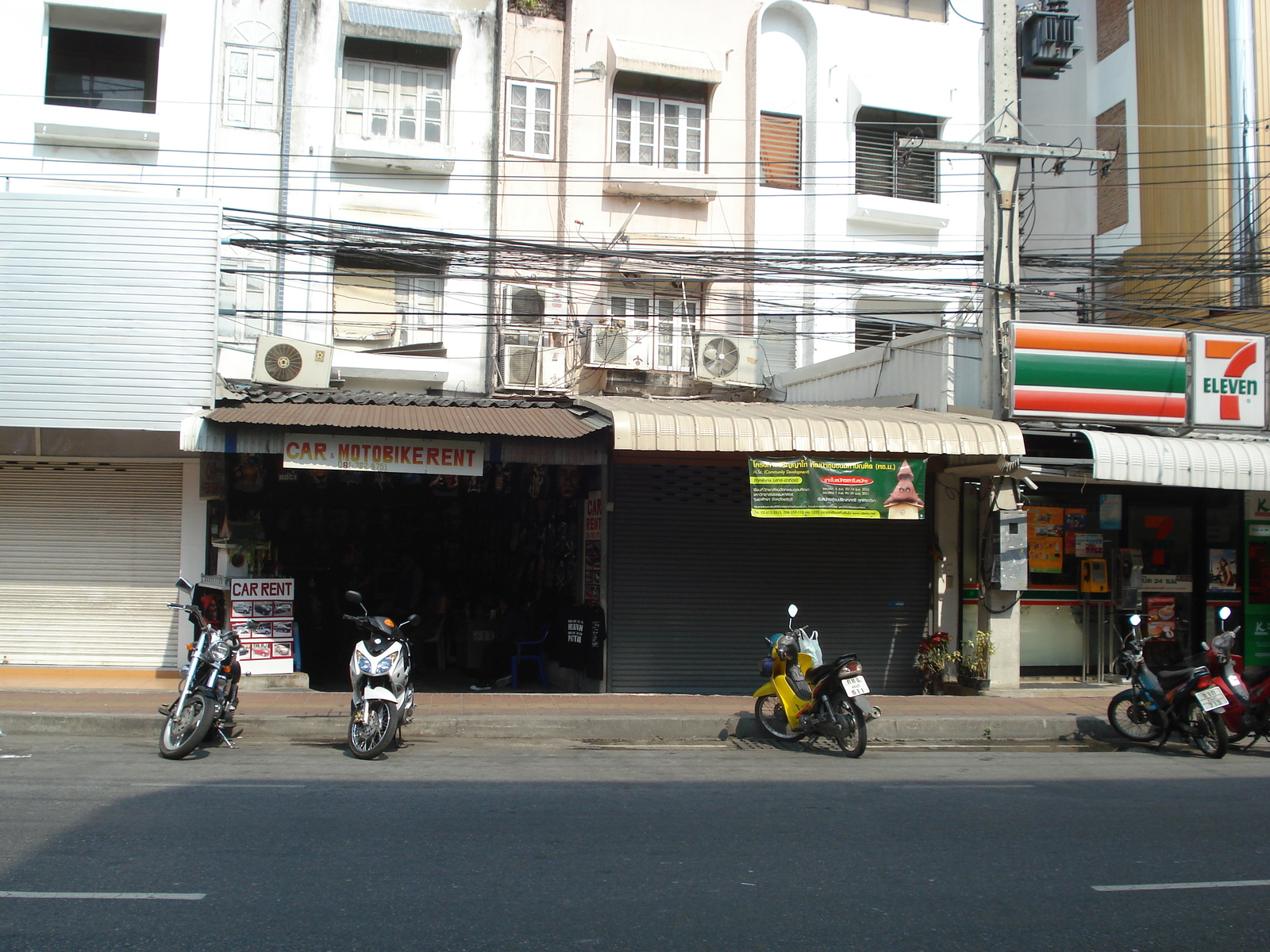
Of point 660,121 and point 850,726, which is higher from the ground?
point 660,121

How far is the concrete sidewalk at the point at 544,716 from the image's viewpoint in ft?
31.9

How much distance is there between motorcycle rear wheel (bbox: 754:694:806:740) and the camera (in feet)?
32.5

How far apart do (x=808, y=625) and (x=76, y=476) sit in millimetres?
9320

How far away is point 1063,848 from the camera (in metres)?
6.16

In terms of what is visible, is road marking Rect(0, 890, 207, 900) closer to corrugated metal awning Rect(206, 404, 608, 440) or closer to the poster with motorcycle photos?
corrugated metal awning Rect(206, 404, 608, 440)

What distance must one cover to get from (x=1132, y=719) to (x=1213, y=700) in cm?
102

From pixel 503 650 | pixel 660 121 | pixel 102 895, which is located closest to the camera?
pixel 102 895

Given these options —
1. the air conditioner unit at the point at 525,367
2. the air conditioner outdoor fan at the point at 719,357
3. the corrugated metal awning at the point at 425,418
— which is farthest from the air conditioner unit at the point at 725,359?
the corrugated metal awning at the point at 425,418

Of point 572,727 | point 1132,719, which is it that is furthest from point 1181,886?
point 572,727

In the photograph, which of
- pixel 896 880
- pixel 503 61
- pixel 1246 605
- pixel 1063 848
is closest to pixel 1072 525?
pixel 1246 605

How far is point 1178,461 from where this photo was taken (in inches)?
469

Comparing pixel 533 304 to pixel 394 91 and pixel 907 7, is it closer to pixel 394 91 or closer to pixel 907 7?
pixel 394 91

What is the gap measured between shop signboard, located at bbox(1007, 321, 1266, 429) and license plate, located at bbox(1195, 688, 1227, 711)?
12.9ft

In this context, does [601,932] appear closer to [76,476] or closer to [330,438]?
[330,438]
